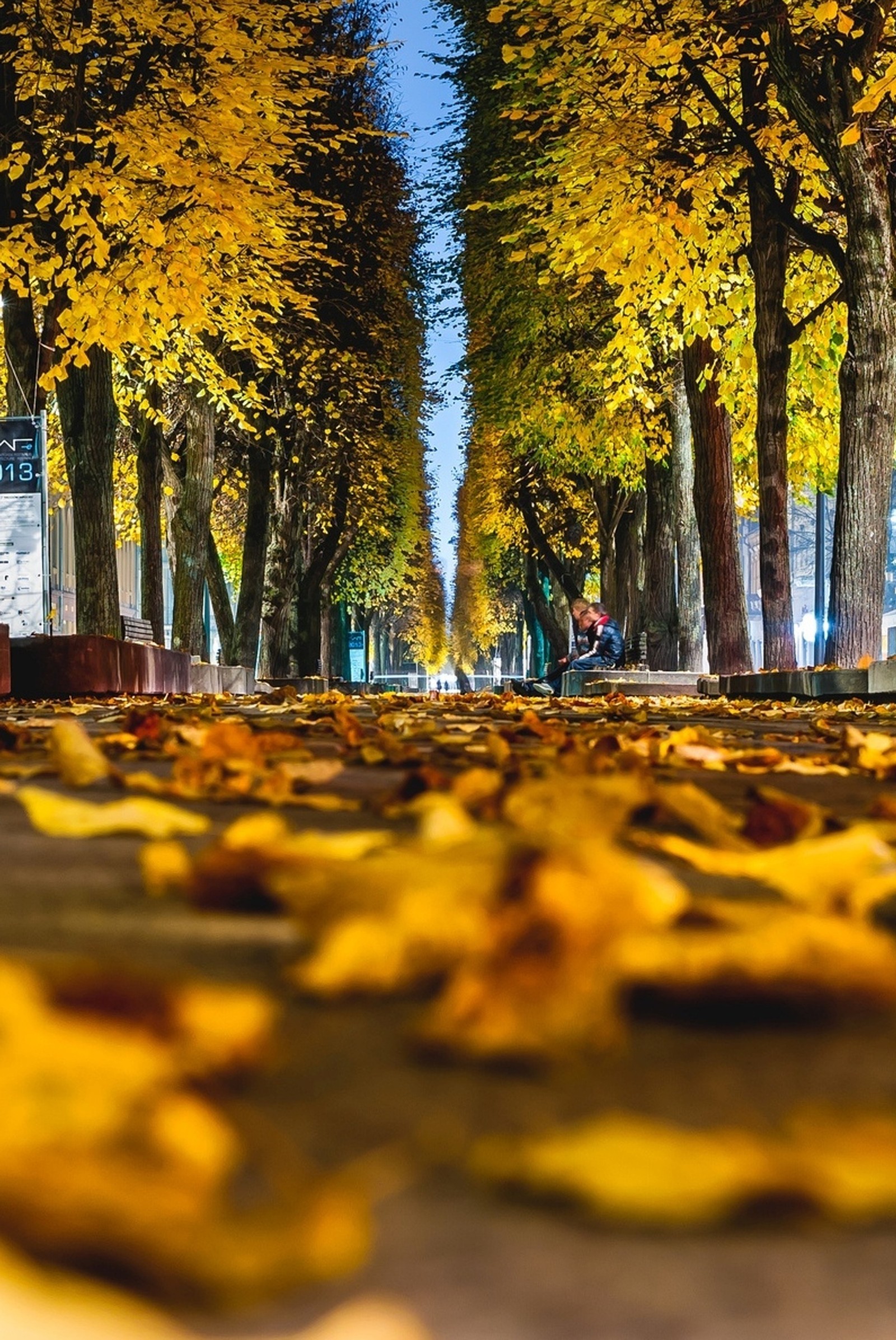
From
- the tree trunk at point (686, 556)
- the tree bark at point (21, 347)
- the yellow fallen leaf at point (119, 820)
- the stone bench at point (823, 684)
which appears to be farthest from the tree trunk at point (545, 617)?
the yellow fallen leaf at point (119, 820)

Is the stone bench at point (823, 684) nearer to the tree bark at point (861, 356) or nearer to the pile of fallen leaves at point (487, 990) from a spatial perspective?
the tree bark at point (861, 356)

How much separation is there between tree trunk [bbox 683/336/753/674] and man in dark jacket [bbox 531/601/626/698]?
3.63 metres

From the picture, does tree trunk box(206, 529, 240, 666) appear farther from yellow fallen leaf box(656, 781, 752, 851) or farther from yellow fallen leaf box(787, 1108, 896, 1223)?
yellow fallen leaf box(787, 1108, 896, 1223)

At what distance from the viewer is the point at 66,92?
58.0ft

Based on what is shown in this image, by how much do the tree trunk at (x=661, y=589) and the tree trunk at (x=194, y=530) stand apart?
7114mm

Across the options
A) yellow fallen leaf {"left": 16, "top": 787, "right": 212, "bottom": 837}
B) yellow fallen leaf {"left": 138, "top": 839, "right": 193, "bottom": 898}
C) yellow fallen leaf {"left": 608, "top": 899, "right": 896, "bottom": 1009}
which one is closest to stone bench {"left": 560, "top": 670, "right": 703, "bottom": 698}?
yellow fallen leaf {"left": 16, "top": 787, "right": 212, "bottom": 837}

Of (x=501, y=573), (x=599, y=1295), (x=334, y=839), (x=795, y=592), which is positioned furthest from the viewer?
(x=795, y=592)

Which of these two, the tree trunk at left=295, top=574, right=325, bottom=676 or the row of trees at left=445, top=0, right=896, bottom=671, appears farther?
the tree trunk at left=295, top=574, right=325, bottom=676

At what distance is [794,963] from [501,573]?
177 ft

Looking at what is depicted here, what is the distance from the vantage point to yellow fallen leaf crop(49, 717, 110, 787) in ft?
13.3

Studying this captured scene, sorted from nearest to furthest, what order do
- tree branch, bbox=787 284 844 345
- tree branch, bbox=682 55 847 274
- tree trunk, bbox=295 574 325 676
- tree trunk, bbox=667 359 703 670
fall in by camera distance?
tree branch, bbox=682 55 847 274
tree branch, bbox=787 284 844 345
tree trunk, bbox=667 359 703 670
tree trunk, bbox=295 574 325 676

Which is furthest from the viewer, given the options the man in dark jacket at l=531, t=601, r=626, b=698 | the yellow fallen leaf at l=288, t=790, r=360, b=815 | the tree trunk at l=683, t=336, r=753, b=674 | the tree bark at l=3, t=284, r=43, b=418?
the man in dark jacket at l=531, t=601, r=626, b=698

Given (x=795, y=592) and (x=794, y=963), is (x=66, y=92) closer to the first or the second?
(x=794, y=963)

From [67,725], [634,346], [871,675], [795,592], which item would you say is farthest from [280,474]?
[795,592]
